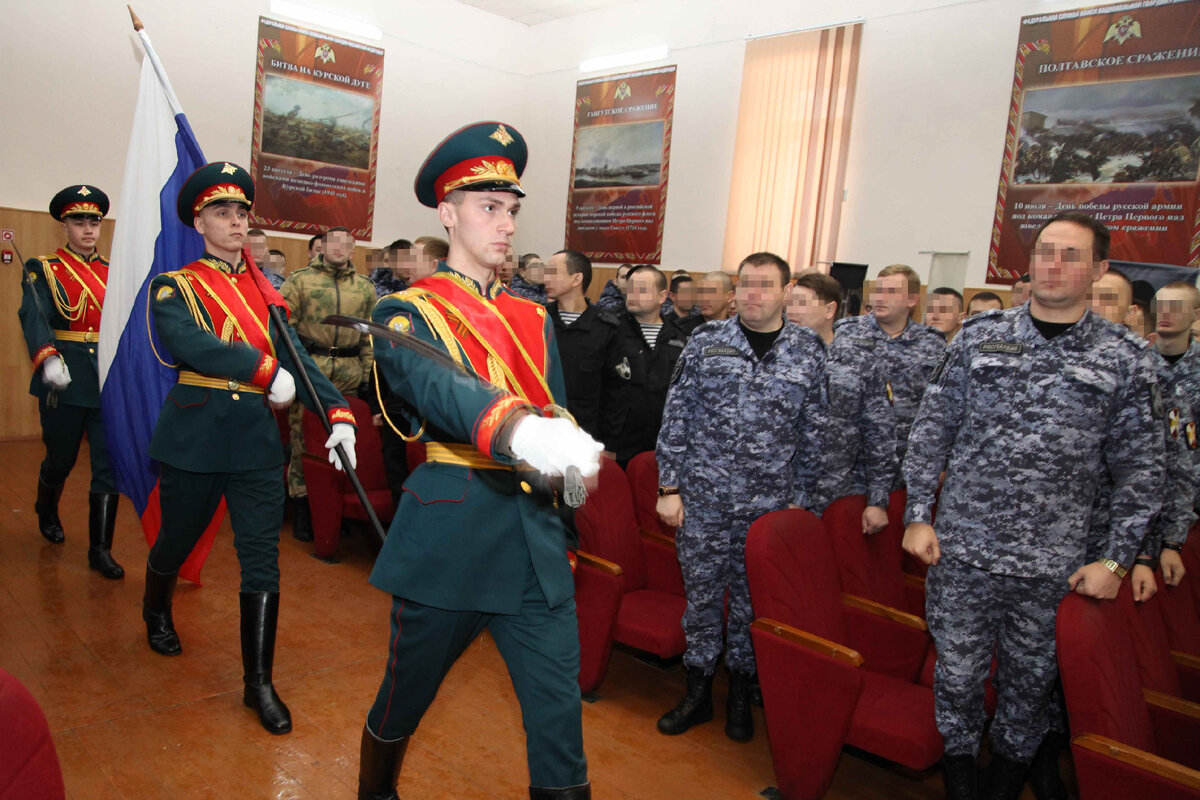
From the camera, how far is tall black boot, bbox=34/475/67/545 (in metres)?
4.39

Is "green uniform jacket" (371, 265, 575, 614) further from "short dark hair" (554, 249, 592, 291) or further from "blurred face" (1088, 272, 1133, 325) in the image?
"short dark hair" (554, 249, 592, 291)

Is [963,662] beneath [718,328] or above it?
beneath

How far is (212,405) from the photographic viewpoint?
2.74 meters

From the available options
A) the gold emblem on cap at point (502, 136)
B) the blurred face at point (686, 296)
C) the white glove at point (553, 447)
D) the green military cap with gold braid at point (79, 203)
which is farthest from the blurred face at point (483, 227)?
the blurred face at point (686, 296)

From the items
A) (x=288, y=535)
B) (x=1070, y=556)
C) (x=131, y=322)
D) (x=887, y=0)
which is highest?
(x=887, y=0)

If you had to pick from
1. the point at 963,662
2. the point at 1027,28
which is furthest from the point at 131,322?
the point at 1027,28

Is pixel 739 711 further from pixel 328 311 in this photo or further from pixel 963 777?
pixel 328 311

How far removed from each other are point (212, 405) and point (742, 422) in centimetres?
179

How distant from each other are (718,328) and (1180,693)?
1.84 metres

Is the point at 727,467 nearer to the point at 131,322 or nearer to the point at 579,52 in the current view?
the point at 131,322

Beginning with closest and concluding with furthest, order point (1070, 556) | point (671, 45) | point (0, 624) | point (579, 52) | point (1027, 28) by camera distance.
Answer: point (1070, 556) < point (0, 624) < point (1027, 28) < point (671, 45) < point (579, 52)

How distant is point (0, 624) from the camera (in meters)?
3.32

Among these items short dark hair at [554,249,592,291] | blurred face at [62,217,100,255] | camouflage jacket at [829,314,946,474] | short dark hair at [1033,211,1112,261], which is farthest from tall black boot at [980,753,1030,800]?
blurred face at [62,217,100,255]

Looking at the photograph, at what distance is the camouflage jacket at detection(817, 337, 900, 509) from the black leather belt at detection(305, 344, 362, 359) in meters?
3.08
